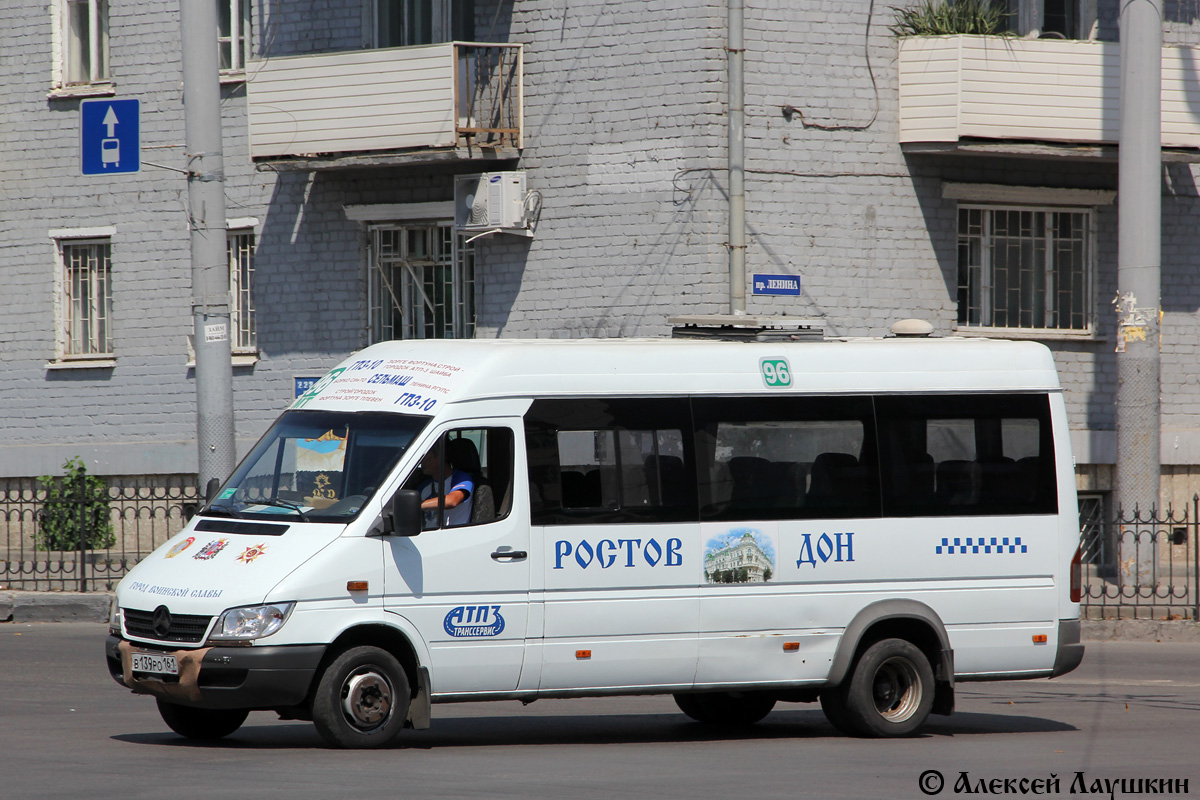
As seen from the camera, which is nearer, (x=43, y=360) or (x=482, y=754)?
(x=482, y=754)

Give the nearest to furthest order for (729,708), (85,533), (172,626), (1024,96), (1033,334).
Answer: (172,626)
(729,708)
(85,533)
(1024,96)
(1033,334)

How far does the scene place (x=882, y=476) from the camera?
33.5ft

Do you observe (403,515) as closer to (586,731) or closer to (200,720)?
(200,720)

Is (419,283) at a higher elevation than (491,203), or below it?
below

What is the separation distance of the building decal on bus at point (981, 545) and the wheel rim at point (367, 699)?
3406 millimetres

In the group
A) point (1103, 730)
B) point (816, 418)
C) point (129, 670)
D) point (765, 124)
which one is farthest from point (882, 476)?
point (765, 124)

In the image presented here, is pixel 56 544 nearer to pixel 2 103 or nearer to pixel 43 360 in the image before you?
pixel 43 360

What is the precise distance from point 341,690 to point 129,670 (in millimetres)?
1166

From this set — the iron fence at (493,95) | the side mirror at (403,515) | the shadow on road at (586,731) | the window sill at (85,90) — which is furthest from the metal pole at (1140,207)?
the window sill at (85,90)

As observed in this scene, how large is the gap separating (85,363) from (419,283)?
4.88 metres

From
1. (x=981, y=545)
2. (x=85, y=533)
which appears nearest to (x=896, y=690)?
(x=981, y=545)

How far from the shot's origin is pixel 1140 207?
17344 millimetres

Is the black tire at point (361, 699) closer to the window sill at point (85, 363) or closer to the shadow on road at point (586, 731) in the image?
the shadow on road at point (586, 731)

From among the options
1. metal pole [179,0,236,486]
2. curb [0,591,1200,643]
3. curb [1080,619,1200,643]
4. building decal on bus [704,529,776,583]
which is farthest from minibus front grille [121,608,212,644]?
curb [1080,619,1200,643]
